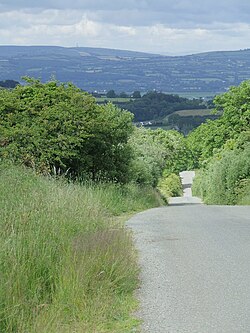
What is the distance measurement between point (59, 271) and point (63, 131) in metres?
19.7

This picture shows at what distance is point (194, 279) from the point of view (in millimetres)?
9641

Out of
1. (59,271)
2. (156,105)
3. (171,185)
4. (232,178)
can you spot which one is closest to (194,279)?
(59,271)

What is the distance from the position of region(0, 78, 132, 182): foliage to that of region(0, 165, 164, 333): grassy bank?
1291 cm

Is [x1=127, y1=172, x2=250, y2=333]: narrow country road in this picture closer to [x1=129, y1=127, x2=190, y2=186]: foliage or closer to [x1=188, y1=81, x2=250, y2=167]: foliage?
[x1=129, y1=127, x2=190, y2=186]: foliage

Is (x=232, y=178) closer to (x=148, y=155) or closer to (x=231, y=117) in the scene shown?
(x=148, y=155)

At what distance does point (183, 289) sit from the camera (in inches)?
355

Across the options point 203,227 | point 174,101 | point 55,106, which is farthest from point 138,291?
point 174,101

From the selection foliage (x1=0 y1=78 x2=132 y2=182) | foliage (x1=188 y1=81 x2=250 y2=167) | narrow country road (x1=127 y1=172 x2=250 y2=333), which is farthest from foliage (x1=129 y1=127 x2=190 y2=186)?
narrow country road (x1=127 y1=172 x2=250 y2=333)

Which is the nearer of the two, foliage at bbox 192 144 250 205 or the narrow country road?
the narrow country road

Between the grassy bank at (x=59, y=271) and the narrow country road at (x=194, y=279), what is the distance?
1.19 ft

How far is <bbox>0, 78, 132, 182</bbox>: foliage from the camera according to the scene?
83.9 feet

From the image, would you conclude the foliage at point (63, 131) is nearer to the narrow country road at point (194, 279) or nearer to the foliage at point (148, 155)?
the foliage at point (148, 155)

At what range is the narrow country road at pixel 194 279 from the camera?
748 centimetres

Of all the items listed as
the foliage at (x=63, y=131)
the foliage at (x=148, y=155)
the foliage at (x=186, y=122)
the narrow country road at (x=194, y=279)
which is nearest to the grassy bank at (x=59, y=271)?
the narrow country road at (x=194, y=279)
